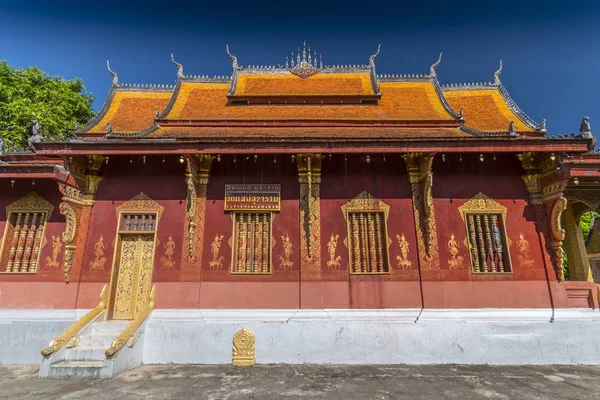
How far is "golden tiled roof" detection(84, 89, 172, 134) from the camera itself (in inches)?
370

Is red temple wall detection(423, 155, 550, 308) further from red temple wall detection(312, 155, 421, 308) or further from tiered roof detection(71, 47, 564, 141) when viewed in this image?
tiered roof detection(71, 47, 564, 141)

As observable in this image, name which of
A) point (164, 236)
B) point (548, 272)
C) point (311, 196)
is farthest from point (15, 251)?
point (548, 272)

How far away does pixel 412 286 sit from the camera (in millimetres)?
7188

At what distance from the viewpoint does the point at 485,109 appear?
1027 cm

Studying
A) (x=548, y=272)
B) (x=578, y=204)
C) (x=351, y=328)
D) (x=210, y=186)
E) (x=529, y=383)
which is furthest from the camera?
(x=578, y=204)

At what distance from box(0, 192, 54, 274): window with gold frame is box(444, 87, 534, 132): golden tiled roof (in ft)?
38.5

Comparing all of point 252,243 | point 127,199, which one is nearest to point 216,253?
point 252,243

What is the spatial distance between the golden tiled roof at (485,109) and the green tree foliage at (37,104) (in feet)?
52.3

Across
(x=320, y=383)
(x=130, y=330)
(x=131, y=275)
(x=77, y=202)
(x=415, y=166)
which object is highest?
(x=415, y=166)

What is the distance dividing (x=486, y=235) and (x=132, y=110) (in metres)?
11.0

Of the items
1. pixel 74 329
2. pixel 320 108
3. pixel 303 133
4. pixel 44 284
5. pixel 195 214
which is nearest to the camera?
pixel 74 329

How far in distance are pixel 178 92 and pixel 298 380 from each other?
943 centimetres

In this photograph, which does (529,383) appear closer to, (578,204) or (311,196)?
(311,196)

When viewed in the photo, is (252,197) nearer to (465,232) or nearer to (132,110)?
(465,232)
